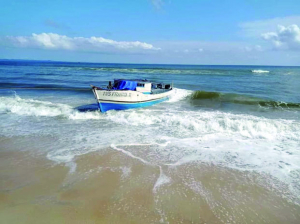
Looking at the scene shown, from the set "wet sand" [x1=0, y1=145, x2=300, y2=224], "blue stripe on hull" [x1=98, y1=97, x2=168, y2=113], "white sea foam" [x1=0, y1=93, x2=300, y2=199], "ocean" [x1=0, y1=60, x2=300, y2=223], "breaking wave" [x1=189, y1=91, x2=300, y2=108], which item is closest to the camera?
"wet sand" [x1=0, y1=145, x2=300, y2=224]

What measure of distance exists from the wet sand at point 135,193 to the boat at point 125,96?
894cm

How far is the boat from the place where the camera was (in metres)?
16.8

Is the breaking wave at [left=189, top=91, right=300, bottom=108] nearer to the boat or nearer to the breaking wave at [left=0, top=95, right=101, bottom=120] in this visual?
the boat

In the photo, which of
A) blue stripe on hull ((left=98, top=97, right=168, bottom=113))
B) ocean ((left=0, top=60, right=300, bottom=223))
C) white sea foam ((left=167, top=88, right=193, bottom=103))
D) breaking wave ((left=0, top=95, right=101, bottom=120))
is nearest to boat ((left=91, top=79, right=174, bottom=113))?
blue stripe on hull ((left=98, top=97, right=168, bottom=113))

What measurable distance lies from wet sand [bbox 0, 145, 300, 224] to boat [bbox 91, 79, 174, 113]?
8.94 m

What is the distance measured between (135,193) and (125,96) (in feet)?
39.4

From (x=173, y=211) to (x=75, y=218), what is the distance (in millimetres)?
2329

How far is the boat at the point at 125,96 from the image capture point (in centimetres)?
1683

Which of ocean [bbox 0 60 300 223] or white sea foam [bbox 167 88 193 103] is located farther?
white sea foam [bbox 167 88 193 103]

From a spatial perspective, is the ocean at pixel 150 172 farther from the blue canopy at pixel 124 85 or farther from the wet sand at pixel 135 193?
the blue canopy at pixel 124 85

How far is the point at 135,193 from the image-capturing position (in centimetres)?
624

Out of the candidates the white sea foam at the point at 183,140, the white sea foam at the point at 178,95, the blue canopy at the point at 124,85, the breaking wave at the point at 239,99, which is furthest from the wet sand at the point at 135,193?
A: the white sea foam at the point at 178,95

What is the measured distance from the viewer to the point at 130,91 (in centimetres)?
1798

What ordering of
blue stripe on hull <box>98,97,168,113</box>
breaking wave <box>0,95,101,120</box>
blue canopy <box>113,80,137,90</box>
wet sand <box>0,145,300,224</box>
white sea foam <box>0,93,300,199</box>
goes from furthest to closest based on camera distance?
blue canopy <box>113,80,137,90</box>
blue stripe on hull <box>98,97,168,113</box>
breaking wave <box>0,95,101,120</box>
white sea foam <box>0,93,300,199</box>
wet sand <box>0,145,300,224</box>
